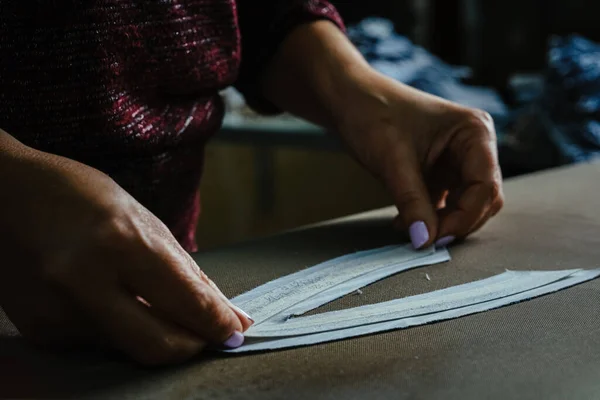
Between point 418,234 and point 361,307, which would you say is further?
point 418,234

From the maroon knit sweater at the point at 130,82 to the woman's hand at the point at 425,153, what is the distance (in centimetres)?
11

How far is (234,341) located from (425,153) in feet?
0.96

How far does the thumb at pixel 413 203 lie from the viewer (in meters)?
0.54

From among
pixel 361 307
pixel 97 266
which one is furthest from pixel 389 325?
pixel 97 266

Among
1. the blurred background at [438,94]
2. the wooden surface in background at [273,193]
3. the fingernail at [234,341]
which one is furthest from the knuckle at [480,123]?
the wooden surface in background at [273,193]

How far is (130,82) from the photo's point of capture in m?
0.52

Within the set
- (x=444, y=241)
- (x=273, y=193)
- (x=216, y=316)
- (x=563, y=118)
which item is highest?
(x=216, y=316)

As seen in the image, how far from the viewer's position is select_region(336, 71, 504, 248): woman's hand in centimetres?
56

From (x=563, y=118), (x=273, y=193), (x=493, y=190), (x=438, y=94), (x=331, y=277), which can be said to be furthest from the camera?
(x=273, y=193)

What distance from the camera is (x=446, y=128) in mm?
586

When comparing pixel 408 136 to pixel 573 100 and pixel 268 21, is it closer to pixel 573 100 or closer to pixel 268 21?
pixel 268 21

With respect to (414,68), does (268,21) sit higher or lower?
higher

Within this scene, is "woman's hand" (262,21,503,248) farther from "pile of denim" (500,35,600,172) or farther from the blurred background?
"pile of denim" (500,35,600,172)

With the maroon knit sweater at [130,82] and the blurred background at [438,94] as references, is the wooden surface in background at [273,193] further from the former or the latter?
the maroon knit sweater at [130,82]
